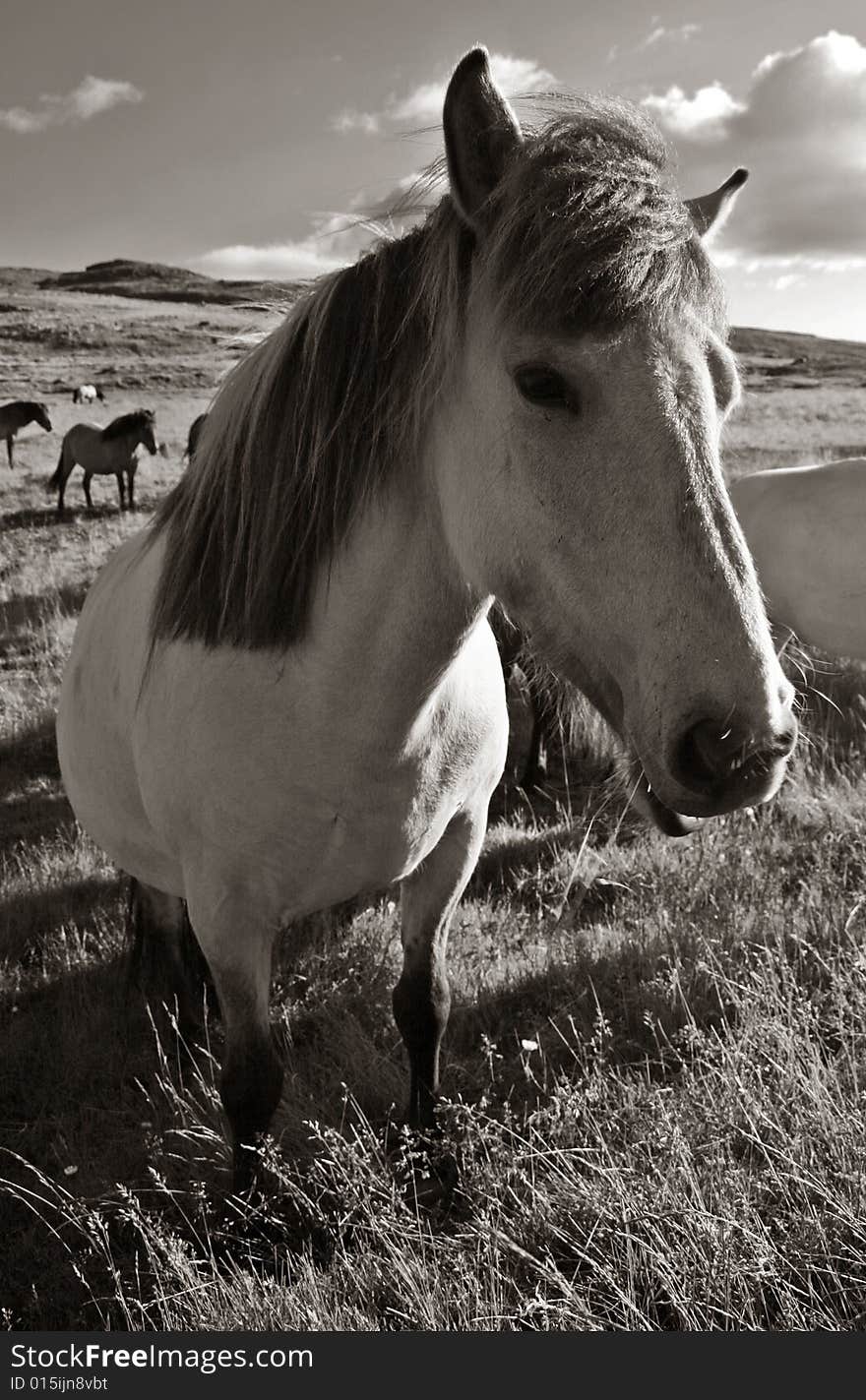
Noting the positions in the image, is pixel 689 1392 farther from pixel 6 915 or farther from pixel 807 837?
pixel 6 915

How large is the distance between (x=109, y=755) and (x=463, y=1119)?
175 cm

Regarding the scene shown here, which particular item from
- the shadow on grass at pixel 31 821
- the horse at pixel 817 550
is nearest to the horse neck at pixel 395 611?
the shadow on grass at pixel 31 821

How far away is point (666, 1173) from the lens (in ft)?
7.42

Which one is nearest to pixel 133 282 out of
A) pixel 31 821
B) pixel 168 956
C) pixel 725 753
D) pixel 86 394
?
pixel 86 394

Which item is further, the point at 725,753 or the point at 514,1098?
the point at 514,1098

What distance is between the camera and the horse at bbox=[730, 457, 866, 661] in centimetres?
538

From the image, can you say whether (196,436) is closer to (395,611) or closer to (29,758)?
(29,758)

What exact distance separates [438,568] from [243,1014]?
4.68ft

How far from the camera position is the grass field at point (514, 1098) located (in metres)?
2.09

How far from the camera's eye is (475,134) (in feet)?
5.25

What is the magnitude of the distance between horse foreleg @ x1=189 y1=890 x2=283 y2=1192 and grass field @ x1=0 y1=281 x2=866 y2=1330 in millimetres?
129

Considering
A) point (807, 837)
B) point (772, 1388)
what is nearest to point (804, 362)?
point (807, 837)

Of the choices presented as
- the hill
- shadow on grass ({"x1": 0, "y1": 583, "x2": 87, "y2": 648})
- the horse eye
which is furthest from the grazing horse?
the hill

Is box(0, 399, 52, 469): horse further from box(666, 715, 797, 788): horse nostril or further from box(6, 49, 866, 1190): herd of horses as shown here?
box(666, 715, 797, 788): horse nostril
